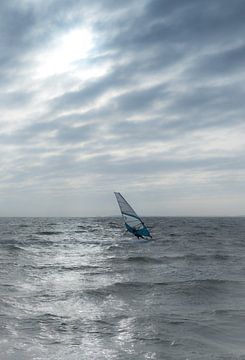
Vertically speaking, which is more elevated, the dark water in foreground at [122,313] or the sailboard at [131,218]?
the sailboard at [131,218]

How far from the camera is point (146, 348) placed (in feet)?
31.4

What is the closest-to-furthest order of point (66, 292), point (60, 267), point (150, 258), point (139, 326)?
point (139, 326) → point (66, 292) → point (60, 267) → point (150, 258)

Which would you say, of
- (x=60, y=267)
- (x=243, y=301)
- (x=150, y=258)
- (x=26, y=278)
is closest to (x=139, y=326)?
(x=243, y=301)

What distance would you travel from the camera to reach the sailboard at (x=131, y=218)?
53.9 m

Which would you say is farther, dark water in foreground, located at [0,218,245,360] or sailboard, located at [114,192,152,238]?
sailboard, located at [114,192,152,238]

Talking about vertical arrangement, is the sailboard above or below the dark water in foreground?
above

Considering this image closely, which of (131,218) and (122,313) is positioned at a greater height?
(131,218)

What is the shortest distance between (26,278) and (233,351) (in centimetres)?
1270

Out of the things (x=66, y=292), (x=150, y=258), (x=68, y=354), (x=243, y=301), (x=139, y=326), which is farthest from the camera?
(x=150, y=258)

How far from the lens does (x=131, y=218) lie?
179ft

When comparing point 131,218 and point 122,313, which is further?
point 131,218

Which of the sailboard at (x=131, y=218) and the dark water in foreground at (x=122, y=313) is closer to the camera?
the dark water in foreground at (x=122, y=313)

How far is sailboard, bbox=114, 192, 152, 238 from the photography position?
53.9 meters

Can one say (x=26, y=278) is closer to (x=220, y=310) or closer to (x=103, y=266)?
(x=103, y=266)
